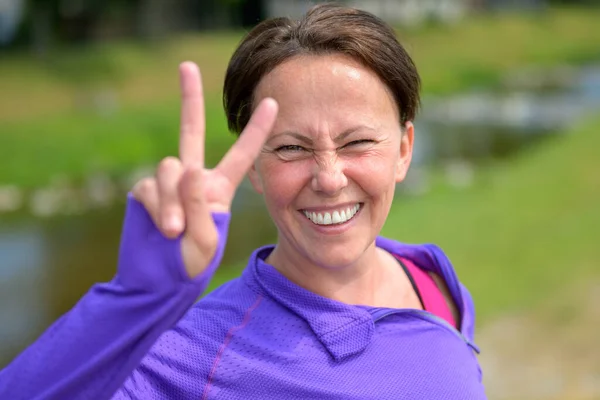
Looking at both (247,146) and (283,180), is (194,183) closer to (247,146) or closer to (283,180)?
(247,146)

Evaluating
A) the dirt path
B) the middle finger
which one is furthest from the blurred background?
the middle finger

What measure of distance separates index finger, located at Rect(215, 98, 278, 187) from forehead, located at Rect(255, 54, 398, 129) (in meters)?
0.43

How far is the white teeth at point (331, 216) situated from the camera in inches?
78.1

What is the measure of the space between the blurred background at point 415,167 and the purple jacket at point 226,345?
87 centimetres

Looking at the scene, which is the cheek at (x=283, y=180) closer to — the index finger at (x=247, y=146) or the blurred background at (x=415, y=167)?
the index finger at (x=247, y=146)

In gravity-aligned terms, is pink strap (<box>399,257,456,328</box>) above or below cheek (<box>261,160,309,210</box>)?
below

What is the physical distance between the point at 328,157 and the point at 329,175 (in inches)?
1.8

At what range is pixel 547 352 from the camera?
5953 mm

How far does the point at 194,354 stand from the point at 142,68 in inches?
851

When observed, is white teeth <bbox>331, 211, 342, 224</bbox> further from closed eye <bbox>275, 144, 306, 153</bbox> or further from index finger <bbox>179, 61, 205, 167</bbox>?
index finger <bbox>179, 61, 205, 167</bbox>

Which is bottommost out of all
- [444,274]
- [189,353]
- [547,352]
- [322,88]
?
A: [547,352]

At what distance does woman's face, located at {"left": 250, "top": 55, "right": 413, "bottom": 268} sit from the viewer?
6.35 ft

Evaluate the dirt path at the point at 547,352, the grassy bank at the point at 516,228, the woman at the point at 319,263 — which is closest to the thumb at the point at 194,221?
the woman at the point at 319,263

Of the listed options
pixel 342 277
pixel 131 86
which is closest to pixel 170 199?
pixel 342 277
